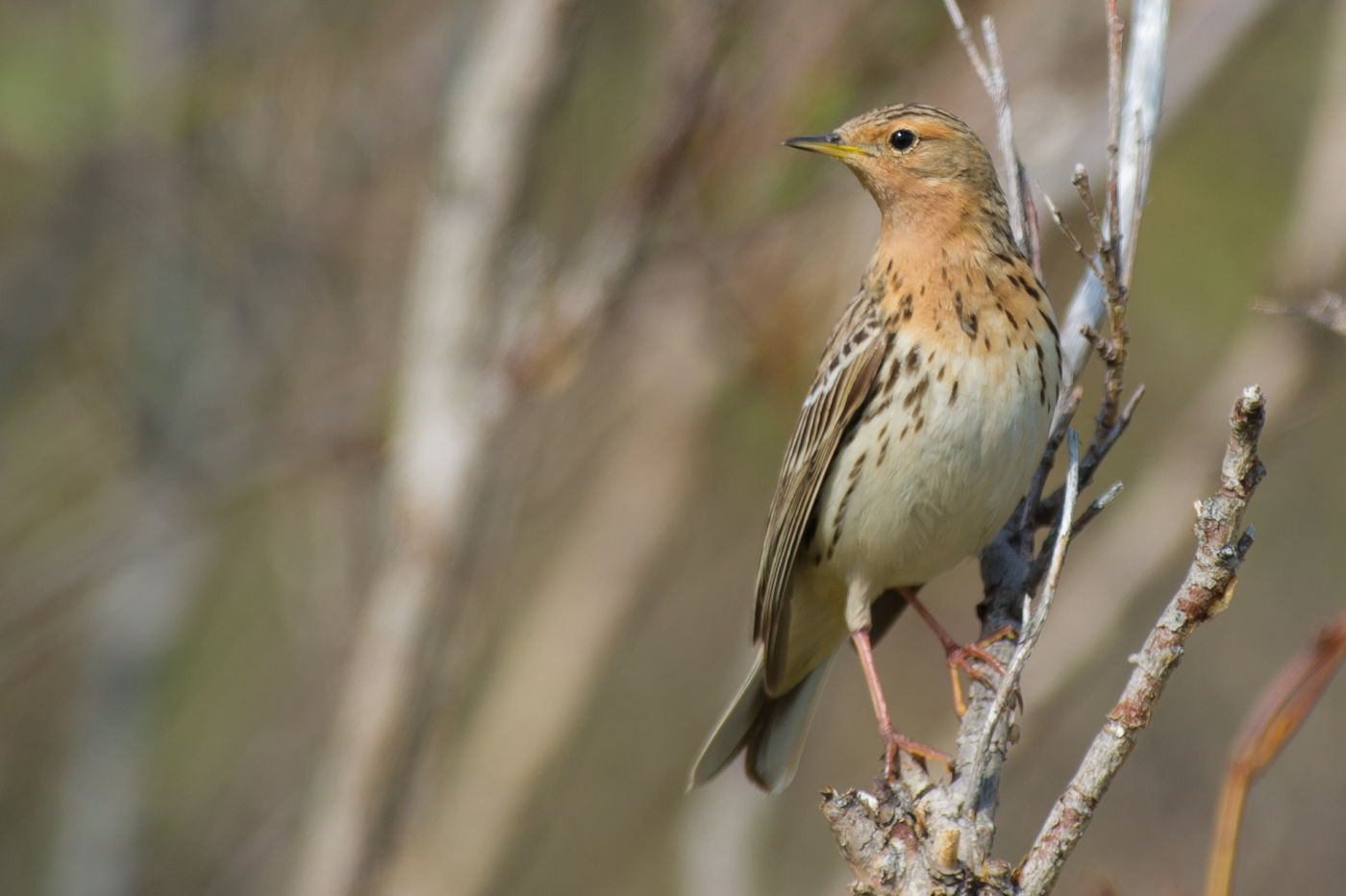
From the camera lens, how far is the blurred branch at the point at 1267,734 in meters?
2.40

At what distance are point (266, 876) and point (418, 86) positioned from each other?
5046 millimetres

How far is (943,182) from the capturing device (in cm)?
508

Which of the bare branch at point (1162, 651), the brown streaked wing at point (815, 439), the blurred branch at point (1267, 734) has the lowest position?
the blurred branch at point (1267, 734)

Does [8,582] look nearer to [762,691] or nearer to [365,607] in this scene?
[365,607]

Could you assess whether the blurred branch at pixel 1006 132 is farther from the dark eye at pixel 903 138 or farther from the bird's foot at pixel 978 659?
the bird's foot at pixel 978 659

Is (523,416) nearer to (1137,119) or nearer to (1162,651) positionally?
(1137,119)

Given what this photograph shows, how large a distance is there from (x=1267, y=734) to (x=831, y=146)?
316 centimetres

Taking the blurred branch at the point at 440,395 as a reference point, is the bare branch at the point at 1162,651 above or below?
below

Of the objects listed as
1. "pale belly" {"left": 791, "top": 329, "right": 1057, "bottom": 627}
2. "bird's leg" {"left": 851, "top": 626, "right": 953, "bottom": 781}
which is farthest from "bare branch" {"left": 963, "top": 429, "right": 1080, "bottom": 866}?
"pale belly" {"left": 791, "top": 329, "right": 1057, "bottom": 627}

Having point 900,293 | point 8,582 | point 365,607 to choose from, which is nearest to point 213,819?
point 8,582

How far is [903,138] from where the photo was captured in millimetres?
5148

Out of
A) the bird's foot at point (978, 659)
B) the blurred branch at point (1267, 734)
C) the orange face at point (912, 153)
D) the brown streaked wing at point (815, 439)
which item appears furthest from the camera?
the orange face at point (912, 153)

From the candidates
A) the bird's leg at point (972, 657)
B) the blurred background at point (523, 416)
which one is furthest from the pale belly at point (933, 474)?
the blurred background at point (523, 416)

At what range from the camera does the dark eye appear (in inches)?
203
